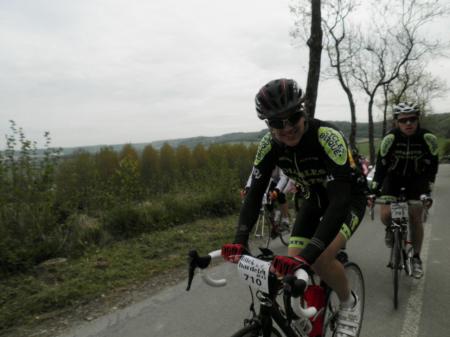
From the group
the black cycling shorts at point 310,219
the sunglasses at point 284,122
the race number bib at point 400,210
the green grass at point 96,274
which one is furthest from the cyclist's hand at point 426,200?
the green grass at point 96,274

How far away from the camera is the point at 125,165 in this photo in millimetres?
8383

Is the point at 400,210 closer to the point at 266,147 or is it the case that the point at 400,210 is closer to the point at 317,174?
the point at 317,174

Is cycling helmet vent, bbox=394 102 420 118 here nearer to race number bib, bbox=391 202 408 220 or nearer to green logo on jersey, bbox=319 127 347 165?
race number bib, bbox=391 202 408 220

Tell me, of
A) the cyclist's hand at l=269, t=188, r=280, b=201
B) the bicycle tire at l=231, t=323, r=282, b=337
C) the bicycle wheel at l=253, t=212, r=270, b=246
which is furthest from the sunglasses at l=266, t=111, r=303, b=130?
the bicycle wheel at l=253, t=212, r=270, b=246

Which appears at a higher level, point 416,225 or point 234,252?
point 234,252

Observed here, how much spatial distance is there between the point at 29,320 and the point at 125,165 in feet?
16.2

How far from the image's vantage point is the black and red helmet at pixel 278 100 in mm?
2205

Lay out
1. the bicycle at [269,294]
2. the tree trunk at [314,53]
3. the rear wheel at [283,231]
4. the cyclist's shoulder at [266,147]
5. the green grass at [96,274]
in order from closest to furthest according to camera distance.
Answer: the bicycle at [269,294] < the cyclist's shoulder at [266,147] < the green grass at [96,274] < the rear wheel at [283,231] < the tree trunk at [314,53]

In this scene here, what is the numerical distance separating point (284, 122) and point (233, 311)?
243 centimetres

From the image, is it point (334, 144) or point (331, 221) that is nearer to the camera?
point (331, 221)

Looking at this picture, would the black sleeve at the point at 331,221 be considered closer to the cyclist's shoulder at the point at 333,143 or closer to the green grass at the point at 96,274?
the cyclist's shoulder at the point at 333,143

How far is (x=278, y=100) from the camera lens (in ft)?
7.27

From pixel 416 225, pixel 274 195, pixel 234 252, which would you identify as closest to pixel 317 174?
pixel 234 252

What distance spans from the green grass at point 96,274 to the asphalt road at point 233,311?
0.65m
